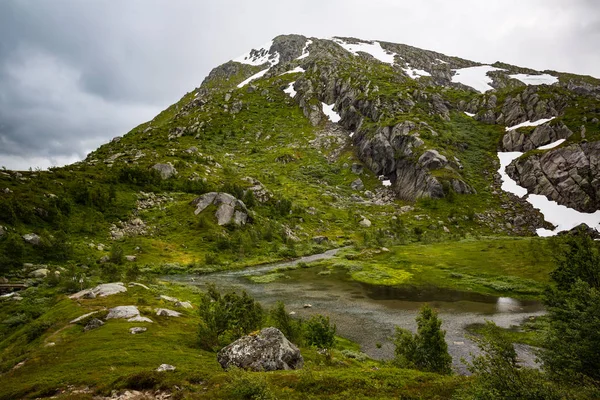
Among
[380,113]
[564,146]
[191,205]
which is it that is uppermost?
[380,113]

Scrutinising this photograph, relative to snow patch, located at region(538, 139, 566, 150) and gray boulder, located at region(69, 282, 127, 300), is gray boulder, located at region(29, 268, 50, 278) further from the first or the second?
snow patch, located at region(538, 139, 566, 150)

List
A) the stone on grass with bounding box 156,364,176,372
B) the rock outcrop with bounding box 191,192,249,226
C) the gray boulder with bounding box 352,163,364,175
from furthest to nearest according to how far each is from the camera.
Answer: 1. the gray boulder with bounding box 352,163,364,175
2. the rock outcrop with bounding box 191,192,249,226
3. the stone on grass with bounding box 156,364,176,372

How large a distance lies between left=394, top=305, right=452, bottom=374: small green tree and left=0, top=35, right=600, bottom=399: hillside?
3018 mm

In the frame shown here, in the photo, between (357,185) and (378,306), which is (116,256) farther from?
(357,185)

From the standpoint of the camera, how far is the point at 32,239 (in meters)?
73.4

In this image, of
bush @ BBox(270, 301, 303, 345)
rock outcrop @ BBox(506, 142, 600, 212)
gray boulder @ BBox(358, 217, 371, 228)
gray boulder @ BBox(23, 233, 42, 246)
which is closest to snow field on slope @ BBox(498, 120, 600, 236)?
rock outcrop @ BBox(506, 142, 600, 212)

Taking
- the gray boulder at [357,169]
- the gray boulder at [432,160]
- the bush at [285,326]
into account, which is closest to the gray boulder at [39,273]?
the bush at [285,326]

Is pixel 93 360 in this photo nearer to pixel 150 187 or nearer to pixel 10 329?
pixel 10 329

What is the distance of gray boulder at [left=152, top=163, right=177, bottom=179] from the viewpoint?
457 ft

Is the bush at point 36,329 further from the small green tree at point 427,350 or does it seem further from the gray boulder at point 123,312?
the small green tree at point 427,350

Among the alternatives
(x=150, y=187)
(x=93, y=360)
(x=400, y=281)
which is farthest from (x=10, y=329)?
(x=150, y=187)

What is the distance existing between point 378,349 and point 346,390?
2016 centimetres

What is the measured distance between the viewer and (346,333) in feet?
140

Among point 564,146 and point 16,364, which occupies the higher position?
point 564,146
